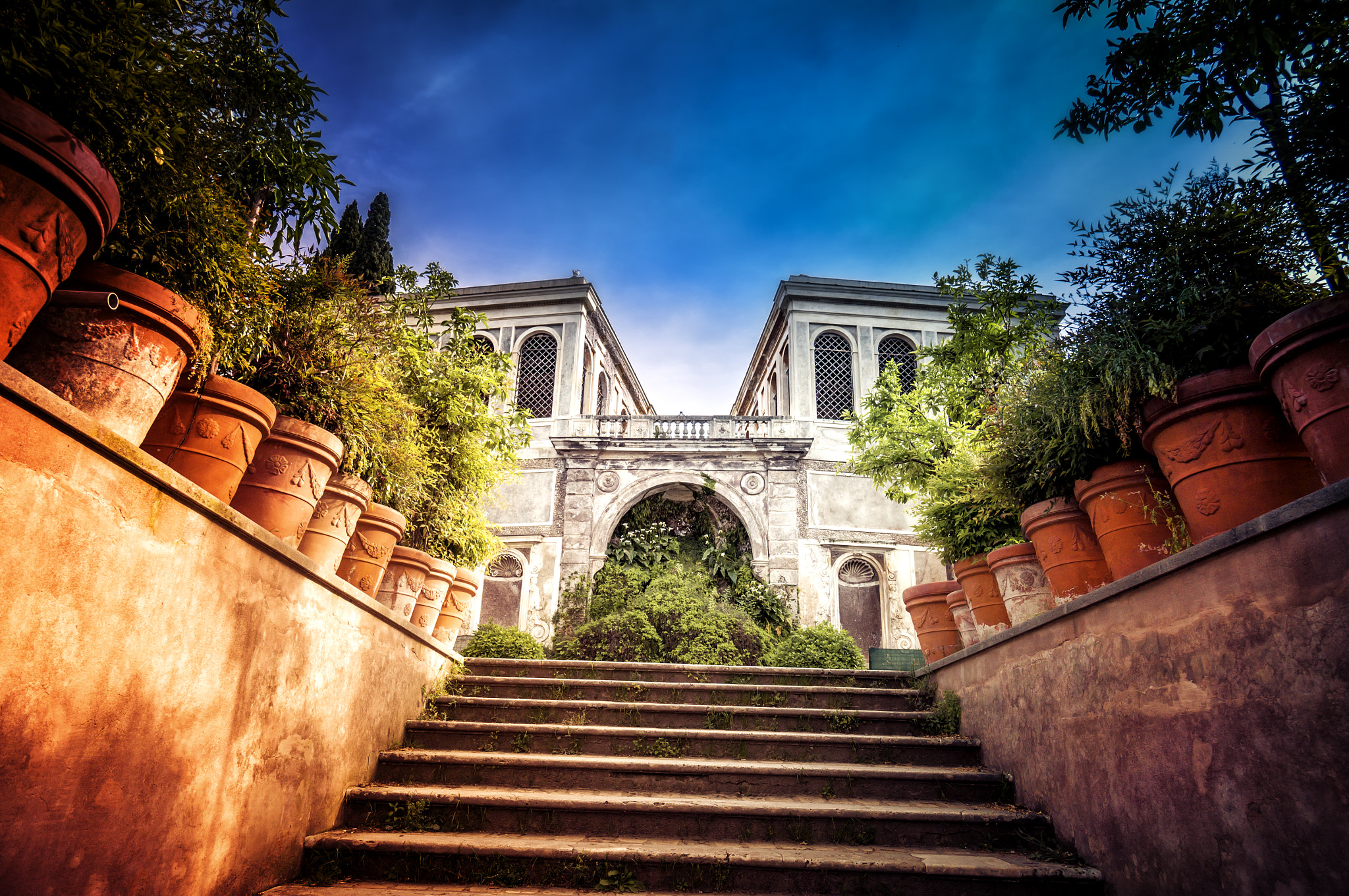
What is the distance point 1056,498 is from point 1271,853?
5.73ft

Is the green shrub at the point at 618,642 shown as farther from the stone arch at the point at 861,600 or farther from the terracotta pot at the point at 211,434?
the terracotta pot at the point at 211,434

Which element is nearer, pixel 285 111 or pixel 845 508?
pixel 285 111

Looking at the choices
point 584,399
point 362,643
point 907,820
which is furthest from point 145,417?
point 584,399

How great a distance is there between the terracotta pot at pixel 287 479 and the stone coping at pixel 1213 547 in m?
3.02

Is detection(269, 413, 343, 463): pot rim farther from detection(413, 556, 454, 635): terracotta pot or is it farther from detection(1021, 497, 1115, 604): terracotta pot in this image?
detection(1021, 497, 1115, 604): terracotta pot

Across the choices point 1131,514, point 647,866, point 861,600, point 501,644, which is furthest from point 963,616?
point 861,600

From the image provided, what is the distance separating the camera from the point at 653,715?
4.01 metres

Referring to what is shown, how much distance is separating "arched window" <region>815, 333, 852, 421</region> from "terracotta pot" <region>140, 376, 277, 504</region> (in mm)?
11998

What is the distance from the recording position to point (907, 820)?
9.28 ft

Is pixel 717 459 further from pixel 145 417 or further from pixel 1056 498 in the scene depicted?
pixel 145 417

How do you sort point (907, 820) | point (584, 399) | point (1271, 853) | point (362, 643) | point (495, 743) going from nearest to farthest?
point (1271, 853) < point (907, 820) < point (362, 643) < point (495, 743) < point (584, 399)

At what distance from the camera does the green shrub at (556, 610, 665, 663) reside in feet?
29.8

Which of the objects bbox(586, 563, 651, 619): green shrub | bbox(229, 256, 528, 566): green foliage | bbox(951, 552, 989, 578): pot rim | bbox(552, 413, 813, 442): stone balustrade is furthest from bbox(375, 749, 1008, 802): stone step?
bbox(552, 413, 813, 442): stone balustrade

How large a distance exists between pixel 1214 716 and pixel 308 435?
3.22 metres
